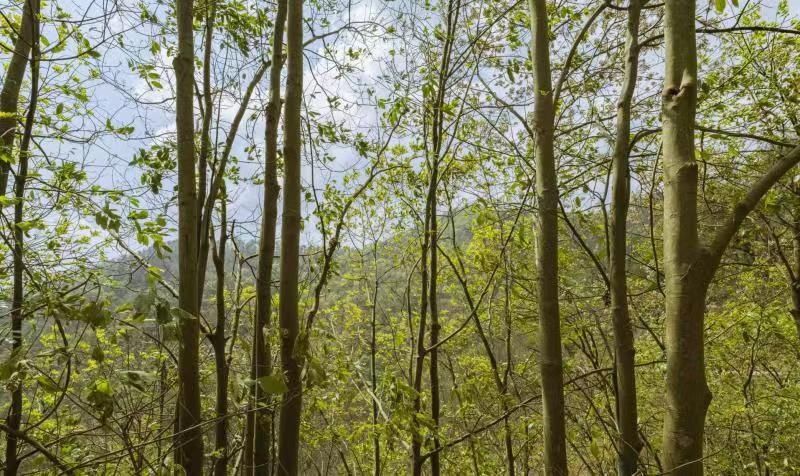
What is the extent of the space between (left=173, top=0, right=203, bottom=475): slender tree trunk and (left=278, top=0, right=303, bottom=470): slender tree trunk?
1.16 feet

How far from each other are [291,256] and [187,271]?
1.40 ft

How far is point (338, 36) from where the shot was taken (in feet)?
11.1

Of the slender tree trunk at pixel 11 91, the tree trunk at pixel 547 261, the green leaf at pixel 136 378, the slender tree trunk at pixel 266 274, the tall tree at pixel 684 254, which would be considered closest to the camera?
the tall tree at pixel 684 254

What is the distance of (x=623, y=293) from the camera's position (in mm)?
2195

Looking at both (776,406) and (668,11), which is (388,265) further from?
(668,11)

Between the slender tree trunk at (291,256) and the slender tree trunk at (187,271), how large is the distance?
35 centimetres

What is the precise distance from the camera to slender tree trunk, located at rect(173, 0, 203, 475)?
1965 mm

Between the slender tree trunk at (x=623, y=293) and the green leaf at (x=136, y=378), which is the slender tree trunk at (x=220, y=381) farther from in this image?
the slender tree trunk at (x=623, y=293)

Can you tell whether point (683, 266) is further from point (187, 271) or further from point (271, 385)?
point (187, 271)

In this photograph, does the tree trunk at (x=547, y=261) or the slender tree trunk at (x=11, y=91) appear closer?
the tree trunk at (x=547, y=261)

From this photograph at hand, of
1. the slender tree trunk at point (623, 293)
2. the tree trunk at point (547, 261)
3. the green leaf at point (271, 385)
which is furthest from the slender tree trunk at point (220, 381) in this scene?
the slender tree trunk at point (623, 293)

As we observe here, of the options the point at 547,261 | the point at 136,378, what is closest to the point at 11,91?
the point at 136,378

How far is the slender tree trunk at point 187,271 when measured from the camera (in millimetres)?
1965

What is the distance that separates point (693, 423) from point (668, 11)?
1.12 metres
